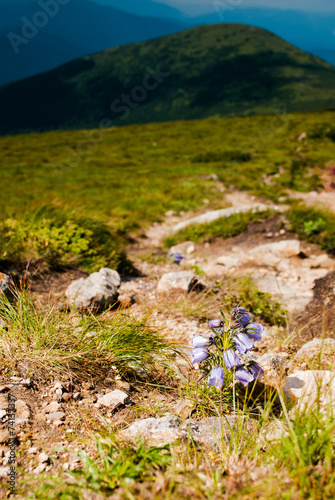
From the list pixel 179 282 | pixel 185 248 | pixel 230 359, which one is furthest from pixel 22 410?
pixel 185 248

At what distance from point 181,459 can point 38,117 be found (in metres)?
198

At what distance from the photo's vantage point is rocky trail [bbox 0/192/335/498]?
2.30 meters

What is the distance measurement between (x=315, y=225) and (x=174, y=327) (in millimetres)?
5912

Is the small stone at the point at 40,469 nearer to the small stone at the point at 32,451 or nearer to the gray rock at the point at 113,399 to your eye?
the small stone at the point at 32,451

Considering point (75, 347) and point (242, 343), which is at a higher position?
point (242, 343)

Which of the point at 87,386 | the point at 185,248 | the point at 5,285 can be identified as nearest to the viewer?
the point at 87,386

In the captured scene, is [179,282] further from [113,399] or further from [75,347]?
[113,399]

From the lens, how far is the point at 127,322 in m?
3.62

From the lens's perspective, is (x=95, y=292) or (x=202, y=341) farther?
(x=95, y=292)

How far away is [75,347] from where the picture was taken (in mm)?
3131

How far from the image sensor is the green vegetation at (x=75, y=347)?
2.94m

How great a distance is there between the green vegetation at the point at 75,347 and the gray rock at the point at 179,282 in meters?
2.04

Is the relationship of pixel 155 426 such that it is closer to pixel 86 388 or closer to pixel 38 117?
pixel 86 388

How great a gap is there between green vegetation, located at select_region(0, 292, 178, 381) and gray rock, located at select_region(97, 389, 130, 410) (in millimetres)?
314
